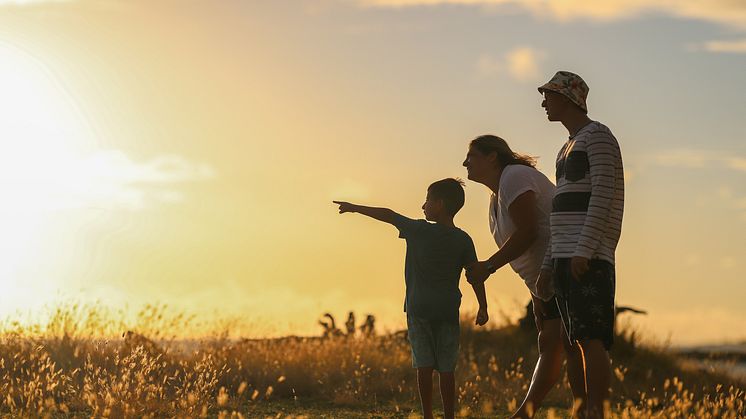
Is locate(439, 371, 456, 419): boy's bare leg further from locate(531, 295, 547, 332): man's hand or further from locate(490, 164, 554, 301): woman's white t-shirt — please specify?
locate(490, 164, 554, 301): woman's white t-shirt

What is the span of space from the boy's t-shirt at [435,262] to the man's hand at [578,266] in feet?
4.56

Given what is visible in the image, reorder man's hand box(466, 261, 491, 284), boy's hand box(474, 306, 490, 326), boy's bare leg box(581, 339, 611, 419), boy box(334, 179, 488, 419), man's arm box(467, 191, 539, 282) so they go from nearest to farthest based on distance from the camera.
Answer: boy's bare leg box(581, 339, 611, 419) < man's arm box(467, 191, 539, 282) < man's hand box(466, 261, 491, 284) < boy's hand box(474, 306, 490, 326) < boy box(334, 179, 488, 419)

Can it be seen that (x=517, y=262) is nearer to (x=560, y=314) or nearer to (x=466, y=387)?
(x=560, y=314)

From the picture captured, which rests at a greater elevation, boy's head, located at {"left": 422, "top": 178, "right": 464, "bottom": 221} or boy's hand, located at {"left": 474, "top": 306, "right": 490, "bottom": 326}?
boy's head, located at {"left": 422, "top": 178, "right": 464, "bottom": 221}

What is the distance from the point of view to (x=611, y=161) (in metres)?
5.65

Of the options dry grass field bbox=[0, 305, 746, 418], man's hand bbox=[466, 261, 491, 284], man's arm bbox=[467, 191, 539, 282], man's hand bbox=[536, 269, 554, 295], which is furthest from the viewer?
dry grass field bbox=[0, 305, 746, 418]

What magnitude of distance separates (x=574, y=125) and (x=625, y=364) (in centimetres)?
917

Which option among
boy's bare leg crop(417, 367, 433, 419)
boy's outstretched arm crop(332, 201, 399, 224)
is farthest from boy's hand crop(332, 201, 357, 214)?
boy's bare leg crop(417, 367, 433, 419)

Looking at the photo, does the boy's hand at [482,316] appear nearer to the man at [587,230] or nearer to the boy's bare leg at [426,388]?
the boy's bare leg at [426,388]

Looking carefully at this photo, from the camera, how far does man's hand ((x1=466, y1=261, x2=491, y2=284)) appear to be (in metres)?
6.47

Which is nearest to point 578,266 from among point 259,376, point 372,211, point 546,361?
point 546,361

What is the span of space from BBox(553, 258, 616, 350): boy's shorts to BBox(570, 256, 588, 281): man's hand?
3.2 inches

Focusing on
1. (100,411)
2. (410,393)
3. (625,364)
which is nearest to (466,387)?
(410,393)

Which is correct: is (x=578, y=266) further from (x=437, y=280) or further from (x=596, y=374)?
(x=437, y=280)
